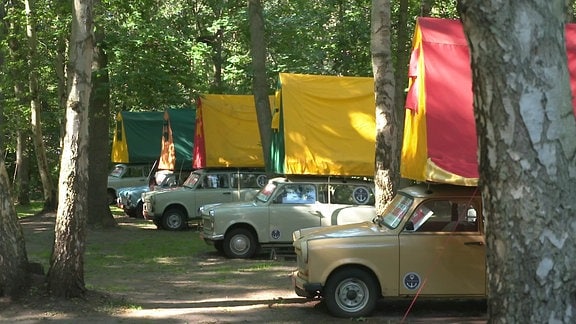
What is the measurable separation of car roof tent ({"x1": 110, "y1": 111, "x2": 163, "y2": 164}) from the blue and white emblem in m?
21.8

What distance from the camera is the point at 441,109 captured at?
902cm

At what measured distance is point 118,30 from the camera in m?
20.3

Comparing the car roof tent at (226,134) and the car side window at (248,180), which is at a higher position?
the car roof tent at (226,134)

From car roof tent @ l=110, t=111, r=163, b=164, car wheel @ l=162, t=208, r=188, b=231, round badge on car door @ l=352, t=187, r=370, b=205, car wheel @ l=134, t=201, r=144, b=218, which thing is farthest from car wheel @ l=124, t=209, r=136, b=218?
round badge on car door @ l=352, t=187, r=370, b=205

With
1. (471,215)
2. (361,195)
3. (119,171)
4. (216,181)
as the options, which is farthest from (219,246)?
(119,171)

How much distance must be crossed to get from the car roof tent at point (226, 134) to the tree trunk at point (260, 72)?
3.32 metres

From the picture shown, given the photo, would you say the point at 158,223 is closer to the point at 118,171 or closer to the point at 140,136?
the point at 140,136

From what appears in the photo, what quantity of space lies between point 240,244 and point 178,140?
10.1m

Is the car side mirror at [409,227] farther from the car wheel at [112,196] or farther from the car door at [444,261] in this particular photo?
the car wheel at [112,196]

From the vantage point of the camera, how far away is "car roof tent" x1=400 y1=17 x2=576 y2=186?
8.66m

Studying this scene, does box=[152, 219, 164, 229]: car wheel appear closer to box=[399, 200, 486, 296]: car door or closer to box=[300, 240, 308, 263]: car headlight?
box=[300, 240, 308, 263]: car headlight

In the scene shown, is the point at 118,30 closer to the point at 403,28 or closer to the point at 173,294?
the point at 403,28

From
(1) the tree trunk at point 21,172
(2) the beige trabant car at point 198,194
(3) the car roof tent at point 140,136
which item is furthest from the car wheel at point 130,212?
(1) the tree trunk at point 21,172

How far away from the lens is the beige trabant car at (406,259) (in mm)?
8820
